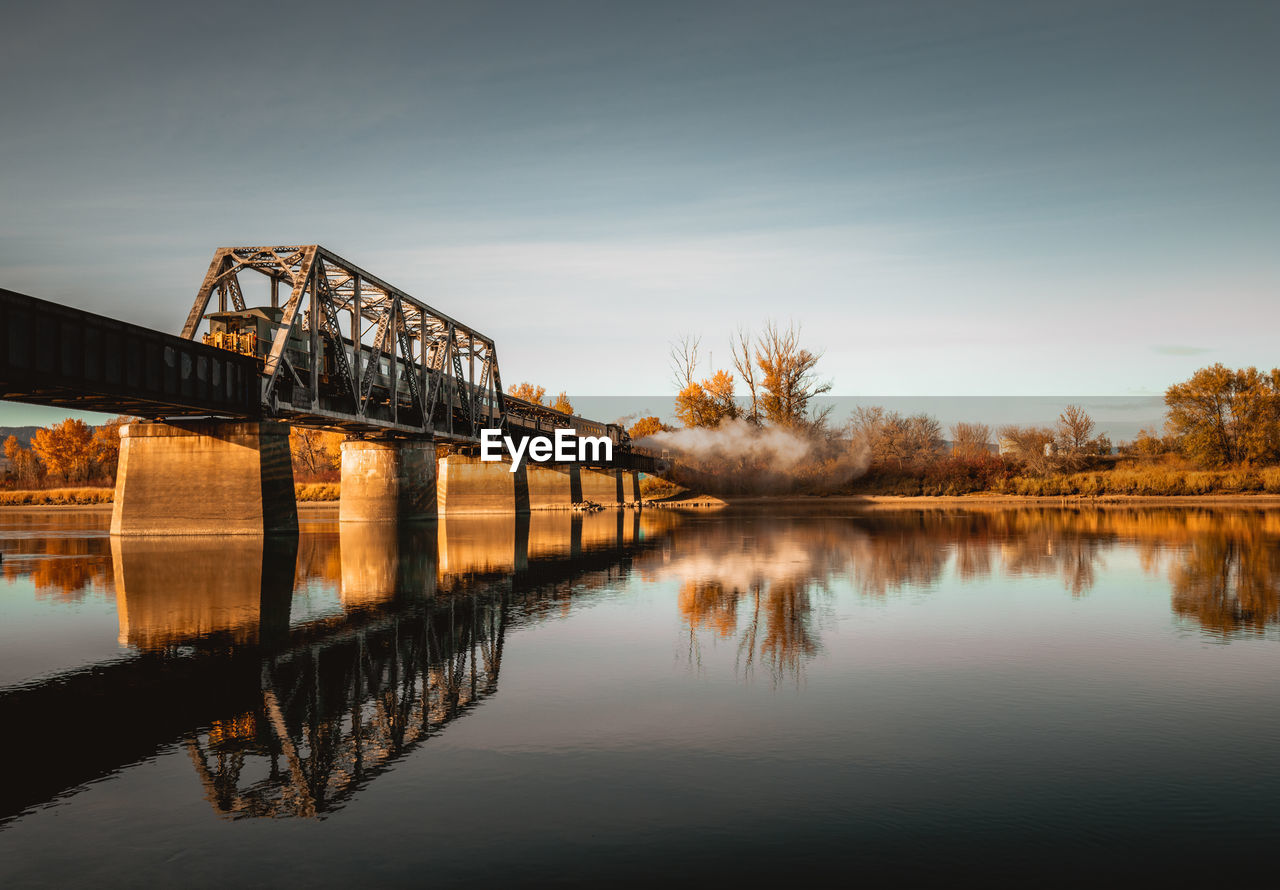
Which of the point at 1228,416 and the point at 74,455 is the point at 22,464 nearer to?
the point at 74,455

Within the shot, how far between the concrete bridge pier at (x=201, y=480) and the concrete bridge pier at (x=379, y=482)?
1905 cm

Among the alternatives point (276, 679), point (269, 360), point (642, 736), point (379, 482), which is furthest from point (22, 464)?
point (642, 736)

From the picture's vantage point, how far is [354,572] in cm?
2753

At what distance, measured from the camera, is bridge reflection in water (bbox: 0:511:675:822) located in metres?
8.39

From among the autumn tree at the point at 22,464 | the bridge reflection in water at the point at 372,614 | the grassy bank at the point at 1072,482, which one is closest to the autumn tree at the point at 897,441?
the grassy bank at the point at 1072,482

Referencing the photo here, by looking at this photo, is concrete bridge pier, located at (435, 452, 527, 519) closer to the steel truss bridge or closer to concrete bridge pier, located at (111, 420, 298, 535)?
the steel truss bridge

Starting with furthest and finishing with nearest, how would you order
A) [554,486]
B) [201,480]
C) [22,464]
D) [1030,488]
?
[22,464], [1030,488], [554,486], [201,480]

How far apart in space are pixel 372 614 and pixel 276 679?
6.32 meters

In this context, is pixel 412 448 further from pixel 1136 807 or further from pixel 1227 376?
pixel 1227 376

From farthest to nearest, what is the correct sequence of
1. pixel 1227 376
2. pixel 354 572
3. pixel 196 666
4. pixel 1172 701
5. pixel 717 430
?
pixel 717 430 → pixel 1227 376 → pixel 354 572 → pixel 196 666 → pixel 1172 701

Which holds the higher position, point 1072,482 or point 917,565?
point 1072,482

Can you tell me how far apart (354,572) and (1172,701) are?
22.5 metres

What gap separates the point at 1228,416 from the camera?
100562 millimetres

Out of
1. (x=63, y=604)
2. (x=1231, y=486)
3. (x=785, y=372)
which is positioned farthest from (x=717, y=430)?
(x=63, y=604)
